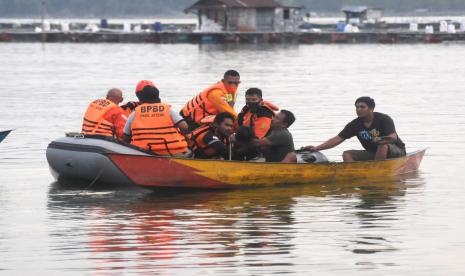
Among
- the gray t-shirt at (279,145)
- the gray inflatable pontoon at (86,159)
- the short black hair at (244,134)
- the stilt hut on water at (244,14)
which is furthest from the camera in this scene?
the stilt hut on water at (244,14)

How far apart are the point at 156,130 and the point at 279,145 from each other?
81.1 inches

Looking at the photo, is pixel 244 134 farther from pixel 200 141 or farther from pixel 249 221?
pixel 249 221

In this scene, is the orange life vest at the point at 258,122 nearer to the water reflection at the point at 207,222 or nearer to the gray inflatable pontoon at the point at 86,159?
the water reflection at the point at 207,222

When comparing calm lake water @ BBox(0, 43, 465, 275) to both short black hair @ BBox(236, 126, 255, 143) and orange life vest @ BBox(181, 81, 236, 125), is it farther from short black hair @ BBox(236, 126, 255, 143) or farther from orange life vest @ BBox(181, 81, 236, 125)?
orange life vest @ BBox(181, 81, 236, 125)

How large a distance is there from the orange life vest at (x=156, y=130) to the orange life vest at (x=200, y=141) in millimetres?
495

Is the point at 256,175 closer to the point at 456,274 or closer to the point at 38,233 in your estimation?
the point at 38,233

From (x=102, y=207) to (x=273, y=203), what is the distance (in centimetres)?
248

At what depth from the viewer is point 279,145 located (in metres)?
19.6

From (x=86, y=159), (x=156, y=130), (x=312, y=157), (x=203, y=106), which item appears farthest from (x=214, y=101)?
(x=86, y=159)

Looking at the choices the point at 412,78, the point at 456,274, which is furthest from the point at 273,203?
the point at 412,78

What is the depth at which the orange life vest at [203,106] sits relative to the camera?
66.4ft

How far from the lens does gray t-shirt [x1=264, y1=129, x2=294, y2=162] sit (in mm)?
19547

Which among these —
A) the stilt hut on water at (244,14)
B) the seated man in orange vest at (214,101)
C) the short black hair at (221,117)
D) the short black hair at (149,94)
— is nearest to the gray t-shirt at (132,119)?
the short black hair at (149,94)

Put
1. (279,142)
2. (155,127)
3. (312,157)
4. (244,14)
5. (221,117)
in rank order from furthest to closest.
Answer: (244,14), (312,157), (279,142), (221,117), (155,127)
